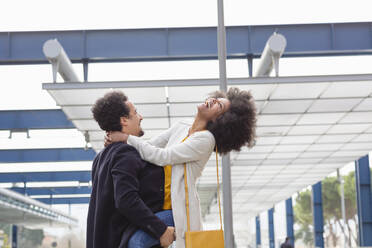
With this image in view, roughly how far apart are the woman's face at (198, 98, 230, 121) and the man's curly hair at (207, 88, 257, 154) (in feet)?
0.08

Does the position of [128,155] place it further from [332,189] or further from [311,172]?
[332,189]

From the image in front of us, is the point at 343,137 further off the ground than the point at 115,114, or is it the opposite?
the point at 343,137

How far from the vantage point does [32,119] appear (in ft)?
54.9

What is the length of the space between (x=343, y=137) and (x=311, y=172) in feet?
26.7

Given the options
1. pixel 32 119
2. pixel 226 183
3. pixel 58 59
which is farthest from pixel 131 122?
pixel 32 119

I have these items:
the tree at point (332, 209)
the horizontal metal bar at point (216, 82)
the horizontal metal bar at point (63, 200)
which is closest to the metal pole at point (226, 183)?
the horizontal metal bar at point (216, 82)

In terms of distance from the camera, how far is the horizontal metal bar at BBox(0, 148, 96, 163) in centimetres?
1731

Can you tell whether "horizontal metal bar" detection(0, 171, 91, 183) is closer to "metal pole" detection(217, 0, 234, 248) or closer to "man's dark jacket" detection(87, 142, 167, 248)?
"metal pole" detection(217, 0, 234, 248)

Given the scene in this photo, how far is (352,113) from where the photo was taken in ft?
49.7

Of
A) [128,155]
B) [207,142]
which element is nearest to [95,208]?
[128,155]

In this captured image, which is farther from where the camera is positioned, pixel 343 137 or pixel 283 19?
pixel 343 137

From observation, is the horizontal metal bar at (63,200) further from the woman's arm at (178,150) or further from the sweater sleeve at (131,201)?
the sweater sleeve at (131,201)

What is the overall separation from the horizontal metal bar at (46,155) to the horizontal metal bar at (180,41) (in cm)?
377

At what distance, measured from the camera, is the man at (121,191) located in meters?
2.90
